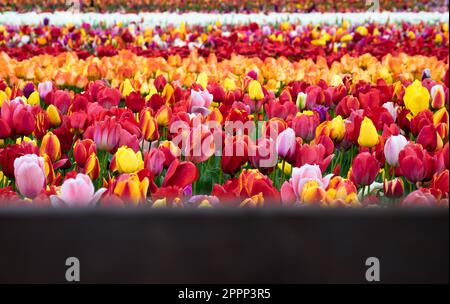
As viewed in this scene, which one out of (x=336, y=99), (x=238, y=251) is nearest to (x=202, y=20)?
(x=336, y=99)

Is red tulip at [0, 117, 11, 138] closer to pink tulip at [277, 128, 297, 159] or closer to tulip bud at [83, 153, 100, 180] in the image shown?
tulip bud at [83, 153, 100, 180]

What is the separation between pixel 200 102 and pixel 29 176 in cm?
111

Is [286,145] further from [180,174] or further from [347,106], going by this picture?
[347,106]

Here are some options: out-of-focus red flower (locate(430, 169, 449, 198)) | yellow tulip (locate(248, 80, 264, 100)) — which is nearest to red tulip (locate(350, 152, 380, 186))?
out-of-focus red flower (locate(430, 169, 449, 198))

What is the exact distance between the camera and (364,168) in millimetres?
1612

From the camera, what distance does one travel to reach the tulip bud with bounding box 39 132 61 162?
1.82 metres

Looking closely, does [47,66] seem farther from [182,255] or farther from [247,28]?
[247,28]

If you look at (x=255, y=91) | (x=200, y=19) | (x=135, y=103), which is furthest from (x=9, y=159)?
(x=200, y=19)

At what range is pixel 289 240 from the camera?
65 cm

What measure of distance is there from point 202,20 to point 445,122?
951 centimetres

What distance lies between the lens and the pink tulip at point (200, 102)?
2451 millimetres

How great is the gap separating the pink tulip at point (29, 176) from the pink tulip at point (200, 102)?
3.35 feet

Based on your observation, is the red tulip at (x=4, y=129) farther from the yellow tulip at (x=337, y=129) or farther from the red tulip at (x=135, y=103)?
the yellow tulip at (x=337, y=129)
